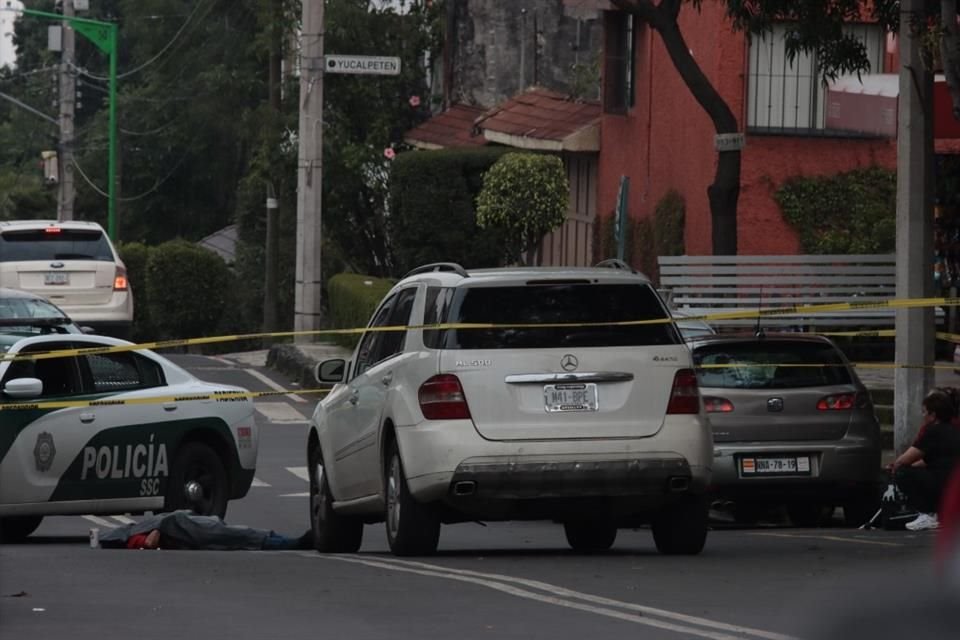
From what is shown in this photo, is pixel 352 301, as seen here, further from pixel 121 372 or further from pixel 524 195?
pixel 121 372

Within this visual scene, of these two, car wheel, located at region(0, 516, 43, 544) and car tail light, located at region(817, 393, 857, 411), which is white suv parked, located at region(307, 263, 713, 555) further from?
car wheel, located at region(0, 516, 43, 544)

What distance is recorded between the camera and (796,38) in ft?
67.2

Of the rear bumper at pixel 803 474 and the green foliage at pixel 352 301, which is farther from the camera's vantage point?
the green foliage at pixel 352 301

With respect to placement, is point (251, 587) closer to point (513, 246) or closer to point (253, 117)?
point (513, 246)

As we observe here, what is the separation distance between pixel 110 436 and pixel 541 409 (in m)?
4.25

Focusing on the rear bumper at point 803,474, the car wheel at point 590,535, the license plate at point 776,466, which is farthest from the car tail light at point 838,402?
the car wheel at point 590,535

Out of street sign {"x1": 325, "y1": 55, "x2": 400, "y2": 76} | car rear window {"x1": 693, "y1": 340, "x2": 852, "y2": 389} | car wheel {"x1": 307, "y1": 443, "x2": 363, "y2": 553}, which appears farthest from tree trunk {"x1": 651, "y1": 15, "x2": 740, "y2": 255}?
car wheel {"x1": 307, "y1": 443, "x2": 363, "y2": 553}

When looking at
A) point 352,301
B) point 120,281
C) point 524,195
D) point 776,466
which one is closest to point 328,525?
point 776,466

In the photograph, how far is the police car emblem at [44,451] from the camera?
14.0 metres

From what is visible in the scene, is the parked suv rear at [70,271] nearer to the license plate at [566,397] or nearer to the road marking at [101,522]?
the road marking at [101,522]

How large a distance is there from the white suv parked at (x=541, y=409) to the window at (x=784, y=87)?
16117 millimetres

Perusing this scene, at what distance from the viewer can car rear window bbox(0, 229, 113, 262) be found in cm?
2833

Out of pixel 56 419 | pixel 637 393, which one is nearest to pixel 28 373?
pixel 56 419

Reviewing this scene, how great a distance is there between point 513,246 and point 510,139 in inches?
76.4
